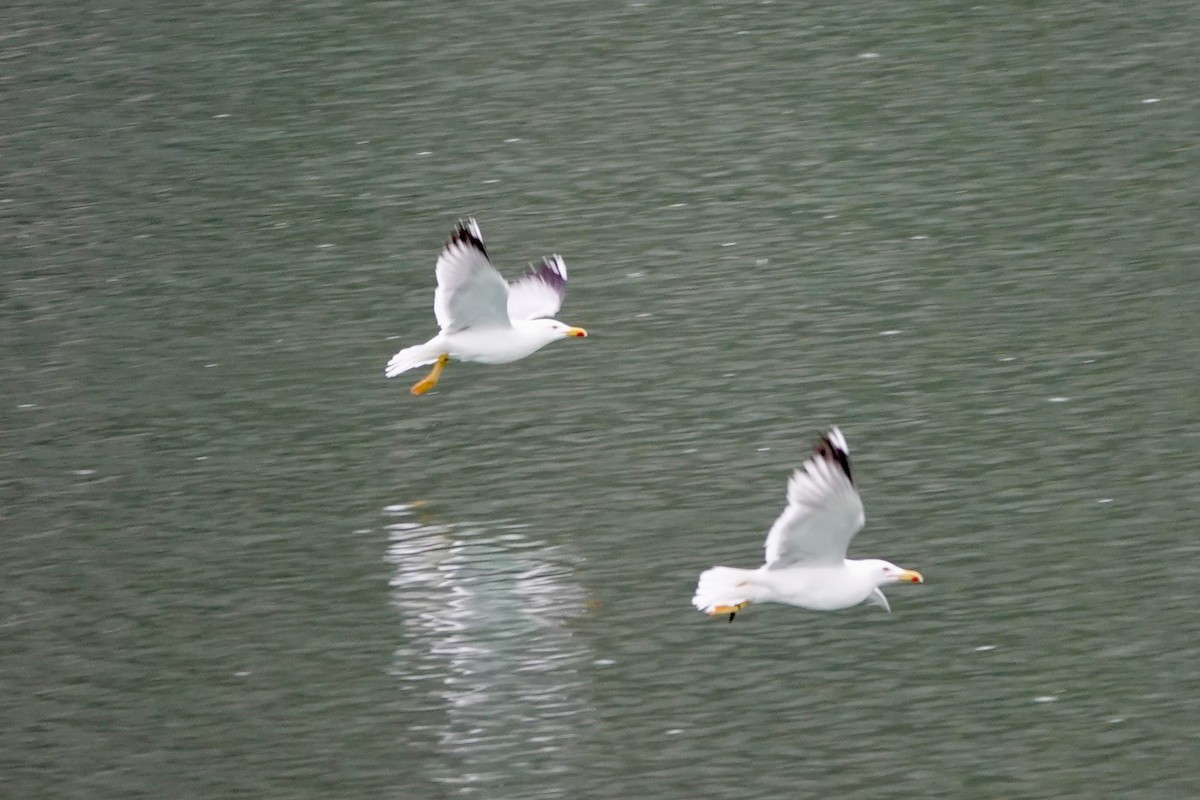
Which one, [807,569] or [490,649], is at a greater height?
[807,569]

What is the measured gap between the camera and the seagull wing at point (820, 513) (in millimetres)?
6266

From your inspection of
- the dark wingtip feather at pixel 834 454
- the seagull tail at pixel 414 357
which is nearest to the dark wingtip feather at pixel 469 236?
the seagull tail at pixel 414 357

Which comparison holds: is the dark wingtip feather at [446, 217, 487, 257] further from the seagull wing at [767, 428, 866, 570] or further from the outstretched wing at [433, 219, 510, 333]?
the seagull wing at [767, 428, 866, 570]

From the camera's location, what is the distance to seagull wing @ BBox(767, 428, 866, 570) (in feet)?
20.6

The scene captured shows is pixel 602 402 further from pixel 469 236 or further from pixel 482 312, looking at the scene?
pixel 469 236

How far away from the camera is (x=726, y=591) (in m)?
6.61

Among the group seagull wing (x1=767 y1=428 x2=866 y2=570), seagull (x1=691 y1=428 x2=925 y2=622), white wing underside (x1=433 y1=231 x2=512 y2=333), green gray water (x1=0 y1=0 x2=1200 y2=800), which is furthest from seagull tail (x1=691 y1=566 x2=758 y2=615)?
white wing underside (x1=433 y1=231 x2=512 y2=333)

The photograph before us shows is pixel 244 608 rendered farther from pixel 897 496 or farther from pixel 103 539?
pixel 897 496

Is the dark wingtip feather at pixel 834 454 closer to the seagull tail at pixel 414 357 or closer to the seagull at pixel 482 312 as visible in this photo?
the seagull at pixel 482 312

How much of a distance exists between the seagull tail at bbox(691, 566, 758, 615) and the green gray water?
45 cm

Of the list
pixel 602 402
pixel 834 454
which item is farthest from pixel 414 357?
pixel 834 454

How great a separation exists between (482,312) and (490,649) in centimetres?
188

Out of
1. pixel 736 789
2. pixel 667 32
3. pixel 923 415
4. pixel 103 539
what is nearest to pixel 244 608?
pixel 103 539

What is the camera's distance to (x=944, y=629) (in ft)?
23.6
